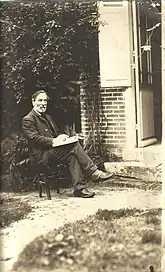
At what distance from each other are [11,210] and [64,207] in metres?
0.20

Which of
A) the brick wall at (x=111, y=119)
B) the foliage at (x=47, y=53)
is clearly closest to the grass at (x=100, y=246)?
the brick wall at (x=111, y=119)

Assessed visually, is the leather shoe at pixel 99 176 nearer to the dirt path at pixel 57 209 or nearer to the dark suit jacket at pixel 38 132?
the dirt path at pixel 57 209

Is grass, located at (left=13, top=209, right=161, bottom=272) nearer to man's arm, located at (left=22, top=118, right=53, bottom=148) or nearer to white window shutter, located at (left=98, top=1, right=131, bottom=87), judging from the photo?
man's arm, located at (left=22, top=118, right=53, bottom=148)

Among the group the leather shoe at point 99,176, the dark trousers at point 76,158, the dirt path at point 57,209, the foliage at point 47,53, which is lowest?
the dirt path at point 57,209

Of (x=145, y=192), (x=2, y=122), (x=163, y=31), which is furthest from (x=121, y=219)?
(x=163, y=31)

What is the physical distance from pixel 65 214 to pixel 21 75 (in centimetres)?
57

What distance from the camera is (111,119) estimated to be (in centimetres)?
164

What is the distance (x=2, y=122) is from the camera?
62.4 inches

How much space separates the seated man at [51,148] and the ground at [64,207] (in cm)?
4

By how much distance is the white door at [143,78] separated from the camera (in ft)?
5.34

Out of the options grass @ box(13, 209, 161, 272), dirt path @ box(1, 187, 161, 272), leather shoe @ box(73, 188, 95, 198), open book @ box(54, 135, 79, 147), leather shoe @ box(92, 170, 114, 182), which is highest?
open book @ box(54, 135, 79, 147)

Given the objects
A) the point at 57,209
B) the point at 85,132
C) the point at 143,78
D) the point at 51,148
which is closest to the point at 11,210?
the point at 57,209

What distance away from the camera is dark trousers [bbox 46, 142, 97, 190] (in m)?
1.62

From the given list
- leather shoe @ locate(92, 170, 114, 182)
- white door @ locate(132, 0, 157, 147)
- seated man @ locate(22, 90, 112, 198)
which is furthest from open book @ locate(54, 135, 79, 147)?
white door @ locate(132, 0, 157, 147)
